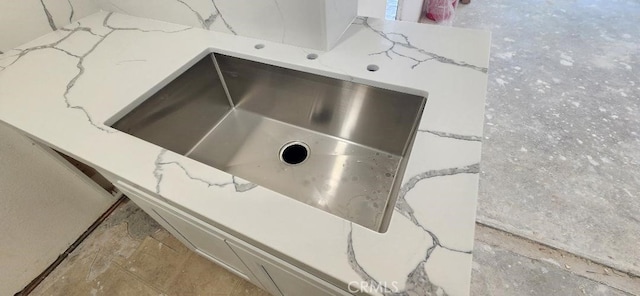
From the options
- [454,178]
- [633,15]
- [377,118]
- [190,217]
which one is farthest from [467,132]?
[633,15]

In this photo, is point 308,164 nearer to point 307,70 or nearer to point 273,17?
point 307,70

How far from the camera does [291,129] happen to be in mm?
991

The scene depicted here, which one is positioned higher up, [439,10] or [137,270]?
[439,10]

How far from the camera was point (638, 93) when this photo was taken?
5.92 ft

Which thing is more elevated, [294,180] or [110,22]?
[110,22]

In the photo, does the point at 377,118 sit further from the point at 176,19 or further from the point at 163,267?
the point at 163,267

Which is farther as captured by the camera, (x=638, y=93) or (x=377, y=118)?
(x=638, y=93)

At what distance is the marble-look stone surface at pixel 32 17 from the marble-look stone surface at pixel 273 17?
0.39 metres

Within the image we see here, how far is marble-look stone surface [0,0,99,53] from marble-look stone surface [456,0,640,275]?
2044 millimetres

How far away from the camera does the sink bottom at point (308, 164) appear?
2.53 ft

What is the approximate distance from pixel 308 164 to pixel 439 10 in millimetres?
2111

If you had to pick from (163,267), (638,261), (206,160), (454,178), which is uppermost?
(454,178)

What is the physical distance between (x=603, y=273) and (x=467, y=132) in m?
1.15
